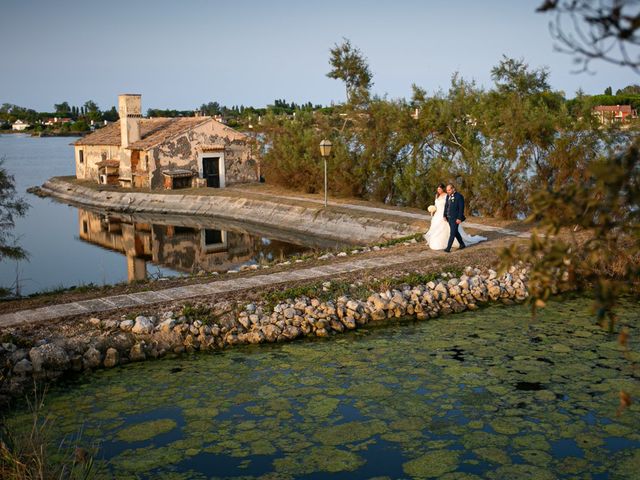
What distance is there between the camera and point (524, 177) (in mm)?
24625

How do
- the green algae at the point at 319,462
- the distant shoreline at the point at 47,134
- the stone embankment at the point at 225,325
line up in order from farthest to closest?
the distant shoreline at the point at 47,134 → the stone embankment at the point at 225,325 → the green algae at the point at 319,462

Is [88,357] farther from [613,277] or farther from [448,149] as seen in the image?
[448,149]

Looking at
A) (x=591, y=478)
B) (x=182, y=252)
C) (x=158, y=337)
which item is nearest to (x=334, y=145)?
(x=182, y=252)

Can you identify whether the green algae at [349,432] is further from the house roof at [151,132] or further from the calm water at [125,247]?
the house roof at [151,132]

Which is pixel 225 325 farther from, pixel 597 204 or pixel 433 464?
pixel 597 204

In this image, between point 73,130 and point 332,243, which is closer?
point 332,243

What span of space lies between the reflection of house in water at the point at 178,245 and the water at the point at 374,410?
10186 mm

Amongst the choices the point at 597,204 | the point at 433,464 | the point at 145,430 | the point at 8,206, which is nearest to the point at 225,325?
the point at 145,430

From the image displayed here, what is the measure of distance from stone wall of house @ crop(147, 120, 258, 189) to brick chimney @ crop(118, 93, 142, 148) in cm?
331

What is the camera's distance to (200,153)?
40719 millimetres

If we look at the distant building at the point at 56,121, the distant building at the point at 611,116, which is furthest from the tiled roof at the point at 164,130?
the distant building at the point at 56,121

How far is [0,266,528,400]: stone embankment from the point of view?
11742 mm

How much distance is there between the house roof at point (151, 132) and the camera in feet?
133

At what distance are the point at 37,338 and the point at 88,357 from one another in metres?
0.96
